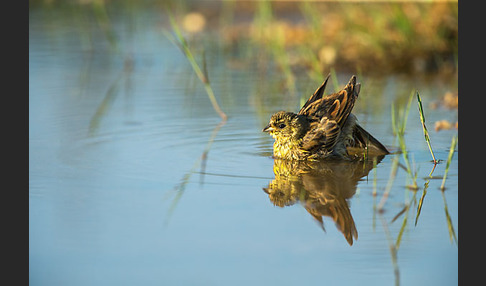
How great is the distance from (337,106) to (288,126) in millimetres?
488

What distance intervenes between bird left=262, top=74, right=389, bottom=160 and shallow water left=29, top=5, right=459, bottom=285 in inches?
9.4

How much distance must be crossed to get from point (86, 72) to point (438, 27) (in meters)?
5.03

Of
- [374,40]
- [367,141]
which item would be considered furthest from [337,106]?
[374,40]

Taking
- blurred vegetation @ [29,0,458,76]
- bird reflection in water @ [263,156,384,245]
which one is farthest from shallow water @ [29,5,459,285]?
blurred vegetation @ [29,0,458,76]

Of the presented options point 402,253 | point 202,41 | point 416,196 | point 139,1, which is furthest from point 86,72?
point 139,1

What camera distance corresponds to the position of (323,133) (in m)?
6.48

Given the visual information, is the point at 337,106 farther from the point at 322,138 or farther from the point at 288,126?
the point at 288,126

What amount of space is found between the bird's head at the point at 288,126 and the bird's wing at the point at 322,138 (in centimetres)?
8

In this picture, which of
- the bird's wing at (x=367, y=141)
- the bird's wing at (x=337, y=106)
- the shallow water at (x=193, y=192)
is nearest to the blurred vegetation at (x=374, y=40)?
the shallow water at (x=193, y=192)

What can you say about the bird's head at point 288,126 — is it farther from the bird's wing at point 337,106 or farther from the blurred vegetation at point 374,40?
the blurred vegetation at point 374,40

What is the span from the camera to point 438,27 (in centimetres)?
1051

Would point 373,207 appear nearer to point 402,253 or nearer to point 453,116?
point 402,253

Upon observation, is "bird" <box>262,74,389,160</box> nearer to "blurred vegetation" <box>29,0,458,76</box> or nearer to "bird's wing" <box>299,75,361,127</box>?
"bird's wing" <box>299,75,361,127</box>

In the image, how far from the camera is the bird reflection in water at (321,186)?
4.90 meters
